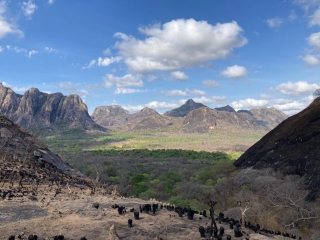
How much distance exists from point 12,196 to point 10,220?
3.54 m

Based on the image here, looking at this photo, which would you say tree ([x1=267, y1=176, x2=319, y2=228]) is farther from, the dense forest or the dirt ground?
the dirt ground

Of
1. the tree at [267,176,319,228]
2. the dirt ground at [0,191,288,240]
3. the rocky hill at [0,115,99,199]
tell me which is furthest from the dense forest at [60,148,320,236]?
the dirt ground at [0,191,288,240]

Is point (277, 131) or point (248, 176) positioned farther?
point (277, 131)

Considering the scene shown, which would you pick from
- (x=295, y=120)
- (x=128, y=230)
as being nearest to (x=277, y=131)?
(x=295, y=120)

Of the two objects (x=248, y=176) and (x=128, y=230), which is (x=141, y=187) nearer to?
(x=248, y=176)

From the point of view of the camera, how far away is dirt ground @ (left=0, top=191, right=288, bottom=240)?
12.1m

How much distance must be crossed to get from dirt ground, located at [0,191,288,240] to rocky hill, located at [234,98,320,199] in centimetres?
2679

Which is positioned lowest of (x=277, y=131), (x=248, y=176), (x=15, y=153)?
(x=248, y=176)

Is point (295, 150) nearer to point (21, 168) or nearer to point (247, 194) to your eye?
point (247, 194)

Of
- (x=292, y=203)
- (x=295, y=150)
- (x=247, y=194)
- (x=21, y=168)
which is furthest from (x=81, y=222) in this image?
(x=295, y=150)

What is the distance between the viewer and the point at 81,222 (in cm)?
1354

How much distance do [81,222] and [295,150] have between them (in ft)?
141

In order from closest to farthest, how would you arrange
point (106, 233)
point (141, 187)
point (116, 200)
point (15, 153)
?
point (106, 233) → point (116, 200) → point (15, 153) → point (141, 187)

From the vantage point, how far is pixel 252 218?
30.1m
